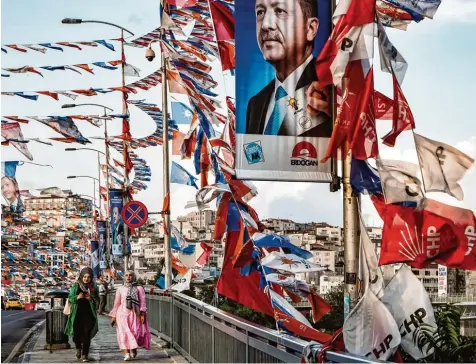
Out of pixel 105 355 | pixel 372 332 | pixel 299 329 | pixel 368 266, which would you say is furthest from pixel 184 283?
pixel 372 332

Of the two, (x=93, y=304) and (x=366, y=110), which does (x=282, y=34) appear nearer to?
(x=366, y=110)

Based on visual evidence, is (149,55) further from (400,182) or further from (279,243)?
(400,182)

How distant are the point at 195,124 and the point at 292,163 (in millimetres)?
10737

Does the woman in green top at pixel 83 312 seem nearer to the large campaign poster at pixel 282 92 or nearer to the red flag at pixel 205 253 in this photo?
the large campaign poster at pixel 282 92

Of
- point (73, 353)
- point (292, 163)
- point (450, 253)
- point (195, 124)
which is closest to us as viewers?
point (450, 253)

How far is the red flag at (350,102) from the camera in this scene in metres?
10.6

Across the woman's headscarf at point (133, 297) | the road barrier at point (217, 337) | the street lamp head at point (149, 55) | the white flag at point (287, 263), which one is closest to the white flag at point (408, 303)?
the road barrier at point (217, 337)

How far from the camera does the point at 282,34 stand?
39.1ft

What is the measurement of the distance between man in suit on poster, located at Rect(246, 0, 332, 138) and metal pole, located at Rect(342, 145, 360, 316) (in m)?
0.88

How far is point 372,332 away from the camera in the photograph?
9.68 m

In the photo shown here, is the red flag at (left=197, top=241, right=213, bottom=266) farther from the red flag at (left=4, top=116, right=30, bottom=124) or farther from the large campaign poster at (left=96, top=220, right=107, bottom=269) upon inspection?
the large campaign poster at (left=96, top=220, right=107, bottom=269)

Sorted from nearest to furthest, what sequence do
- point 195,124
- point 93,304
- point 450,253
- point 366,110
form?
point 450,253 → point 366,110 → point 93,304 → point 195,124

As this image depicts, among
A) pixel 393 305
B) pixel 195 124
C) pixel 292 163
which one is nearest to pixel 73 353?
pixel 195 124

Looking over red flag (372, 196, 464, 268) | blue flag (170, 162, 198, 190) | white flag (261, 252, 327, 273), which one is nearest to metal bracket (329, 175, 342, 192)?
white flag (261, 252, 327, 273)
